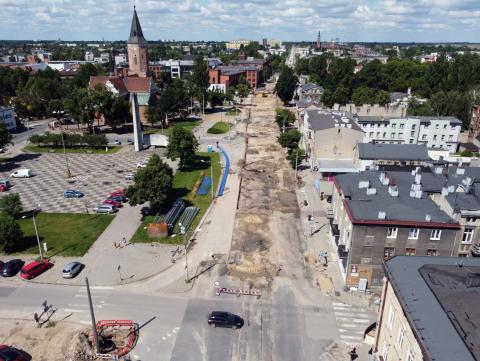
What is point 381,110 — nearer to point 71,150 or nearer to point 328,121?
point 328,121

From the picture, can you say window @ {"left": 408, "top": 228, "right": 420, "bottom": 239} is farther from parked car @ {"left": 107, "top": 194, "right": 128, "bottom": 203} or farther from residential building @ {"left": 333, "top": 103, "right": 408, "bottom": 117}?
residential building @ {"left": 333, "top": 103, "right": 408, "bottom": 117}

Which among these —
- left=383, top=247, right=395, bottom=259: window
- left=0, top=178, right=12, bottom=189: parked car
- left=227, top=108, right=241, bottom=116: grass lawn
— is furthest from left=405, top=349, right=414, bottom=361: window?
left=227, top=108, right=241, bottom=116: grass lawn

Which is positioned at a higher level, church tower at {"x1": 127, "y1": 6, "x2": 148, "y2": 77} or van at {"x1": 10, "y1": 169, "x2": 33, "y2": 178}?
church tower at {"x1": 127, "y1": 6, "x2": 148, "y2": 77}

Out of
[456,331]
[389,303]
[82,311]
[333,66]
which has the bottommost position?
[82,311]

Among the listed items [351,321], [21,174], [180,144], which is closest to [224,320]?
[351,321]

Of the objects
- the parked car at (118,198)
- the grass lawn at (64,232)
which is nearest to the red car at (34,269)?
the grass lawn at (64,232)

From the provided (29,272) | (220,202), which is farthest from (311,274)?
(29,272)

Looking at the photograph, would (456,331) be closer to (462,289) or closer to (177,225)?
(462,289)
